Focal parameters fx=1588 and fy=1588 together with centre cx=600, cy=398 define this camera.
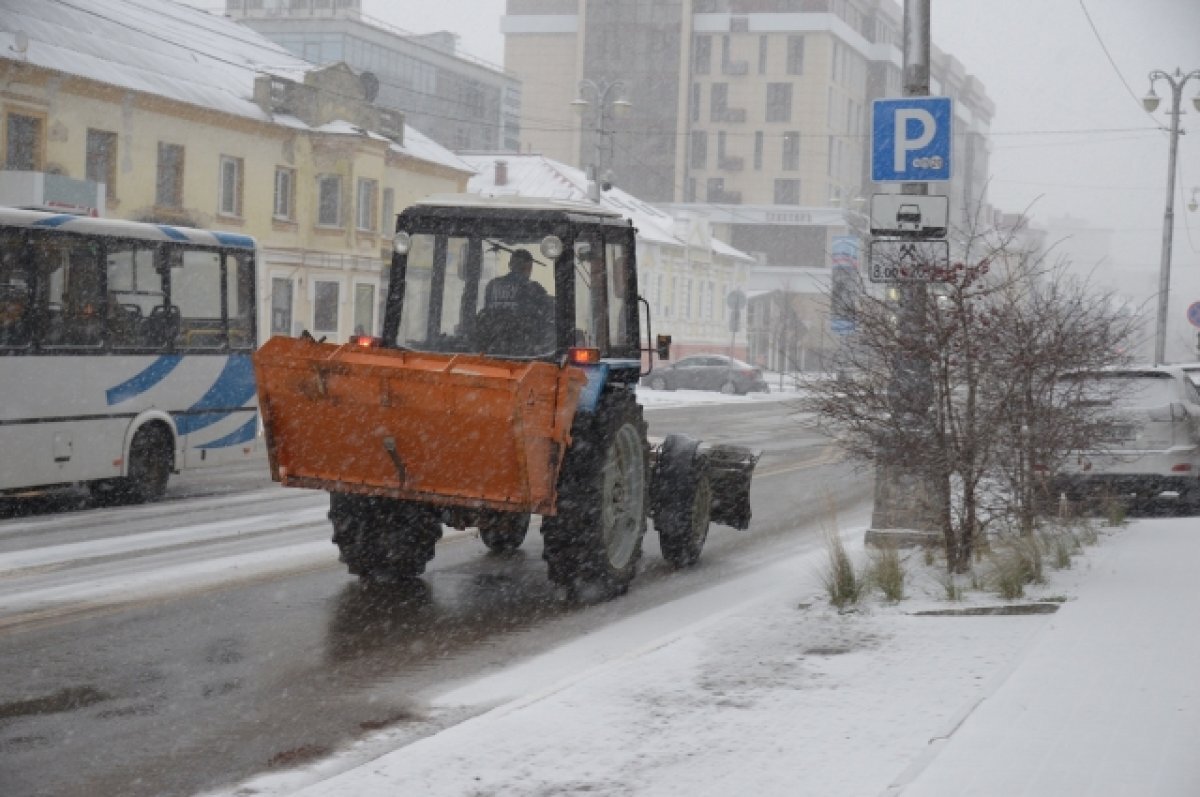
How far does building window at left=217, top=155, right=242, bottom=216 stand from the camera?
40.3 meters

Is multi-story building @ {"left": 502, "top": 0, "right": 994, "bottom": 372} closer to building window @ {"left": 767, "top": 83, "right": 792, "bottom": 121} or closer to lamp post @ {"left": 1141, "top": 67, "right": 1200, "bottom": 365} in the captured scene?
building window @ {"left": 767, "top": 83, "right": 792, "bottom": 121}

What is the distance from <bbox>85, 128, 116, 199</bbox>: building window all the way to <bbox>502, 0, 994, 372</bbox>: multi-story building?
7015 cm

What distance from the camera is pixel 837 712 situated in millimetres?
7078

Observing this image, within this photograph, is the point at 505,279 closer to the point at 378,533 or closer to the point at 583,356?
the point at 583,356

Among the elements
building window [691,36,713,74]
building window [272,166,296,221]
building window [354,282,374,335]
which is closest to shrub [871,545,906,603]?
building window [272,166,296,221]

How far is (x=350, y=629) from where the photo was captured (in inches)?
373

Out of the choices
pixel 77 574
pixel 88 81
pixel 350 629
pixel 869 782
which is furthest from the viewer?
pixel 88 81

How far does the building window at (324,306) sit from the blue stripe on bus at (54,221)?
28.9m

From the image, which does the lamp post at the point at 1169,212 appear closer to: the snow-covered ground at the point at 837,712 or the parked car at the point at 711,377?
the parked car at the point at 711,377

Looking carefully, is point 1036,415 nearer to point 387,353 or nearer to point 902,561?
point 902,561

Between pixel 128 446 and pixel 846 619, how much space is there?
30.1 feet

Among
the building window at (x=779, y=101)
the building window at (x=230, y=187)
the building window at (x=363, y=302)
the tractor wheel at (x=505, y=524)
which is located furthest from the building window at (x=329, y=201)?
the building window at (x=779, y=101)

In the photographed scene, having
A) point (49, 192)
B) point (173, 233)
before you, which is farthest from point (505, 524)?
point (49, 192)

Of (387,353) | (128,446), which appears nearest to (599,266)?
(387,353)
